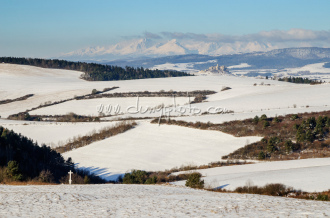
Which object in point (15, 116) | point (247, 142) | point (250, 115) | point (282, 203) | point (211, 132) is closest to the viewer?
point (282, 203)

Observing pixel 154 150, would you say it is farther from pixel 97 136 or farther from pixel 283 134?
pixel 283 134

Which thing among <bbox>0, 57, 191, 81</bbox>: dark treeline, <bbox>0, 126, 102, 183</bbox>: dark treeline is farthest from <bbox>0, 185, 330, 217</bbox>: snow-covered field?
<bbox>0, 57, 191, 81</bbox>: dark treeline

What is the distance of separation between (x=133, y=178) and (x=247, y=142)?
17.6 meters

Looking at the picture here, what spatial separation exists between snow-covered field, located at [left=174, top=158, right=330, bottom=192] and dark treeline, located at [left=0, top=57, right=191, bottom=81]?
120458 millimetres

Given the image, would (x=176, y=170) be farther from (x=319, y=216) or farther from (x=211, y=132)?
(x=319, y=216)

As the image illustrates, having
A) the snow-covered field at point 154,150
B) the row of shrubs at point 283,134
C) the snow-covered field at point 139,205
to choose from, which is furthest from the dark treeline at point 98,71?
the snow-covered field at point 139,205

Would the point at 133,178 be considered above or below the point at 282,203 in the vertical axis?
below

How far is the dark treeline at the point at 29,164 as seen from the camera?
85.5 feet

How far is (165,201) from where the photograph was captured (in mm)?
17453

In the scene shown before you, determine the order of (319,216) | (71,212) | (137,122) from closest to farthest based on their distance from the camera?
(319,216) → (71,212) → (137,122)

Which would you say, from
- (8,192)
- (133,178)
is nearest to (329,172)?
(133,178)

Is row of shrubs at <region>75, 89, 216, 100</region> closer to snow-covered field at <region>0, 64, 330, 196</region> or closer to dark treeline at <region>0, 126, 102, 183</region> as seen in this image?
snow-covered field at <region>0, 64, 330, 196</region>

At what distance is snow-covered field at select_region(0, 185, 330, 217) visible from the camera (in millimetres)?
14766

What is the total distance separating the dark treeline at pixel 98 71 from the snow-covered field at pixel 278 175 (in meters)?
120
